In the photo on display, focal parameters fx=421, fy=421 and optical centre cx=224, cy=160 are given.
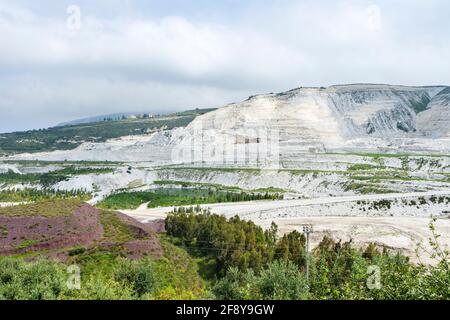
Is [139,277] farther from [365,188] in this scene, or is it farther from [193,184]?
[193,184]

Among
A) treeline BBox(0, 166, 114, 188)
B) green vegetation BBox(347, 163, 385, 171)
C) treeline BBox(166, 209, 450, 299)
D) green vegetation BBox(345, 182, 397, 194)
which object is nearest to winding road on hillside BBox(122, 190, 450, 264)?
treeline BBox(166, 209, 450, 299)

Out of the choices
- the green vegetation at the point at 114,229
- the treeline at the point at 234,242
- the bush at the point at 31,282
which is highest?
the bush at the point at 31,282

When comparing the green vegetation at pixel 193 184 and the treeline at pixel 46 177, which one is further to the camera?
the treeline at pixel 46 177

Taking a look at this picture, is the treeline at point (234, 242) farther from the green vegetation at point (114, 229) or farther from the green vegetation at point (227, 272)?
the green vegetation at point (114, 229)

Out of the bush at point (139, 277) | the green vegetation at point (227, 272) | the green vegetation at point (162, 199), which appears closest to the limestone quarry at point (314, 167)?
the green vegetation at point (227, 272)

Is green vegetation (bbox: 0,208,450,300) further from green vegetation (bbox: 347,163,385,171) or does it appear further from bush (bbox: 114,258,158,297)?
green vegetation (bbox: 347,163,385,171)
